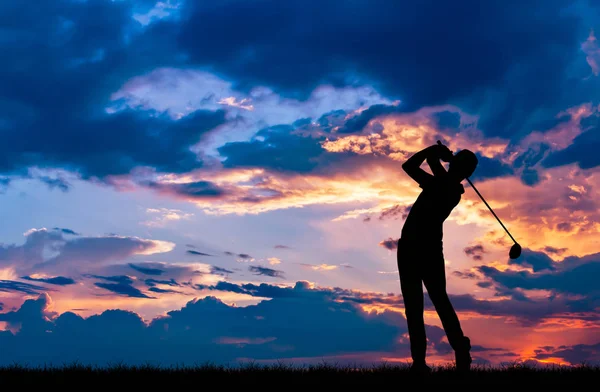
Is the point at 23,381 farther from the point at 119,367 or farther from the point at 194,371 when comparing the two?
the point at 194,371

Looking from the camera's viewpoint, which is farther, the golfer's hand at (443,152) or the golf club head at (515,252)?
the golf club head at (515,252)

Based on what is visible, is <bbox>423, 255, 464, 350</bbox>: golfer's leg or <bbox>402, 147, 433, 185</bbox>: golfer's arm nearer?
<bbox>402, 147, 433, 185</bbox>: golfer's arm

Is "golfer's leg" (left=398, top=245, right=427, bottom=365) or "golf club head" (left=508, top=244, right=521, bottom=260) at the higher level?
"golf club head" (left=508, top=244, right=521, bottom=260)

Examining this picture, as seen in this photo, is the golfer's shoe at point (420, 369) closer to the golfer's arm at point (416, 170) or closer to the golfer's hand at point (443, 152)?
the golfer's arm at point (416, 170)

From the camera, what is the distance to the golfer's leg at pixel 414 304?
926cm

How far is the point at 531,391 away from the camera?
870 cm

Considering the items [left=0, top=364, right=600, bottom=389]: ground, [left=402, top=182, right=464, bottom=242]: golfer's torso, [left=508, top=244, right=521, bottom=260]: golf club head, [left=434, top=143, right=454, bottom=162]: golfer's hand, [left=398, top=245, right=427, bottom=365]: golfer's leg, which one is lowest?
[left=0, top=364, right=600, bottom=389]: ground

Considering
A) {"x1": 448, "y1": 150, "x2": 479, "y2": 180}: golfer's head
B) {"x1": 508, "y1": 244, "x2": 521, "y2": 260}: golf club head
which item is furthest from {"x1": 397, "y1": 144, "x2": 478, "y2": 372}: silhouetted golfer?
{"x1": 508, "y1": 244, "x2": 521, "y2": 260}: golf club head

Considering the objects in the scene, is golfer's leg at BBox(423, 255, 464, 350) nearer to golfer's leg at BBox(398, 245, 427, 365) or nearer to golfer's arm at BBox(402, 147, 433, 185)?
golfer's leg at BBox(398, 245, 427, 365)

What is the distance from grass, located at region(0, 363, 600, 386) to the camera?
9062mm

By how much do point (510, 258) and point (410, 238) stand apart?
7.23 feet

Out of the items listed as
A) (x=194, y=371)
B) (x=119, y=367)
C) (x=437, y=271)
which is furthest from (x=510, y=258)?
(x=119, y=367)

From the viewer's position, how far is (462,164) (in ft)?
31.0

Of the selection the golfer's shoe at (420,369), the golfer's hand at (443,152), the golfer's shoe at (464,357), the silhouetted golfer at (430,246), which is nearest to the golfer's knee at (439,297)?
the silhouetted golfer at (430,246)
